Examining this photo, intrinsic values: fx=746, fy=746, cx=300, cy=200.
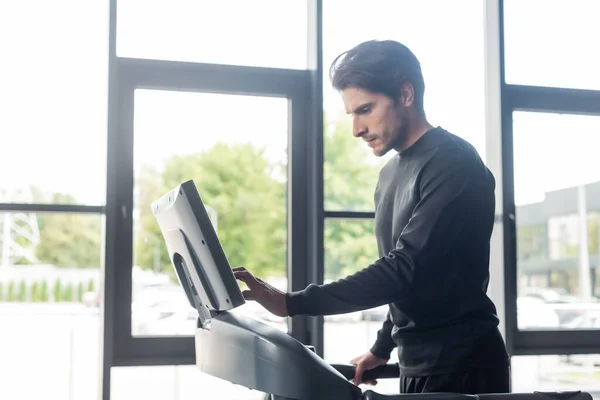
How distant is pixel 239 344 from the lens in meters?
1.26

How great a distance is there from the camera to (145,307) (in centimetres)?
282

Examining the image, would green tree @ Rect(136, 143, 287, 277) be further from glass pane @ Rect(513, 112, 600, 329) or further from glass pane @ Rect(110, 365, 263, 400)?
glass pane @ Rect(513, 112, 600, 329)

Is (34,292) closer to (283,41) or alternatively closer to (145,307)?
(145,307)

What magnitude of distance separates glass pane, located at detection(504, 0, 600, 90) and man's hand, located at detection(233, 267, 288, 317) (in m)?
2.20

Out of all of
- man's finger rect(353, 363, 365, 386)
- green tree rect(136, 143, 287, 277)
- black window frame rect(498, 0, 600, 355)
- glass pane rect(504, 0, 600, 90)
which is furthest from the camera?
glass pane rect(504, 0, 600, 90)

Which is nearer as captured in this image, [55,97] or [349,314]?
[55,97]

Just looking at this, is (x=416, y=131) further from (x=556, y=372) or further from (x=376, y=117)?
(x=556, y=372)

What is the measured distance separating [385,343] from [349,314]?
120 cm

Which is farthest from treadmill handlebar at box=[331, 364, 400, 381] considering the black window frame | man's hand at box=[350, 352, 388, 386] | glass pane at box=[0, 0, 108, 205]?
the black window frame

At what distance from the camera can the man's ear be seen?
166 cm

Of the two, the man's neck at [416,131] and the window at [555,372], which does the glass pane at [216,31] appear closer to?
the man's neck at [416,131]

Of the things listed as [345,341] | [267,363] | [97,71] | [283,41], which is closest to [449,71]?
[283,41]

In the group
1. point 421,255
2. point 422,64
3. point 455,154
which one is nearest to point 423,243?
point 421,255

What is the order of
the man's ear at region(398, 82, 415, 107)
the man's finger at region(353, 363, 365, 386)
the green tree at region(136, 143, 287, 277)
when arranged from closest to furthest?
1. the man's ear at region(398, 82, 415, 107)
2. the man's finger at region(353, 363, 365, 386)
3. the green tree at region(136, 143, 287, 277)
